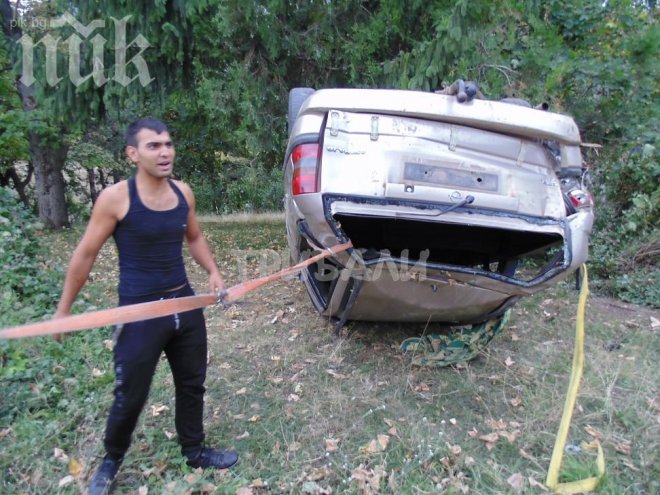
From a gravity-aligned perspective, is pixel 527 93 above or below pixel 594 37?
below

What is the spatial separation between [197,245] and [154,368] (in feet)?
2.36

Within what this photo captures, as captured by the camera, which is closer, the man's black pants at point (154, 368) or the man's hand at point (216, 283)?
the man's black pants at point (154, 368)

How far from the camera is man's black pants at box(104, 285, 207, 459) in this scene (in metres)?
2.30

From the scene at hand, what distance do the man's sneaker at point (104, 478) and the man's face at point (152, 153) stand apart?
155 cm

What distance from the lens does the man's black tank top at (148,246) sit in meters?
2.27

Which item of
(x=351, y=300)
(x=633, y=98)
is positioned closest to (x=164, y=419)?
(x=351, y=300)

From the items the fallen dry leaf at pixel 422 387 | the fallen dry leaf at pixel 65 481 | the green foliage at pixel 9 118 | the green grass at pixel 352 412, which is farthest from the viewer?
the green foliage at pixel 9 118

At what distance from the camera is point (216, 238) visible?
9.48 m

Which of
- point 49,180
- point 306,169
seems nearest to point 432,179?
point 306,169

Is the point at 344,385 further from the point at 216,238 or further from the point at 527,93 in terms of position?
the point at 216,238

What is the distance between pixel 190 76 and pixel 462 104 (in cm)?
559

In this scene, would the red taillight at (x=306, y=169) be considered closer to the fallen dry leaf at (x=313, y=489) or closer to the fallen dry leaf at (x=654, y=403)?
the fallen dry leaf at (x=313, y=489)

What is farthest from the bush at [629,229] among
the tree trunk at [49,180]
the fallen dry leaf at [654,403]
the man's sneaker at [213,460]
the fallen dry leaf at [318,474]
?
the tree trunk at [49,180]

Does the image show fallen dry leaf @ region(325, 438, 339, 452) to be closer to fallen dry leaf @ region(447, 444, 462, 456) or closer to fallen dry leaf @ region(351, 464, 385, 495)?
fallen dry leaf @ region(351, 464, 385, 495)
